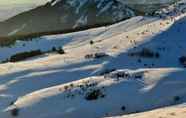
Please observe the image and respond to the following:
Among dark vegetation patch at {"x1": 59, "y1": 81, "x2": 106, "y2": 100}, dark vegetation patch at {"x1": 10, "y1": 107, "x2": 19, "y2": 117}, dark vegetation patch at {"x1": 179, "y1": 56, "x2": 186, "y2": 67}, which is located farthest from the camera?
dark vegetation patch at {"x1": 179, "y1": 56, "x2": 186, "y2": 67}

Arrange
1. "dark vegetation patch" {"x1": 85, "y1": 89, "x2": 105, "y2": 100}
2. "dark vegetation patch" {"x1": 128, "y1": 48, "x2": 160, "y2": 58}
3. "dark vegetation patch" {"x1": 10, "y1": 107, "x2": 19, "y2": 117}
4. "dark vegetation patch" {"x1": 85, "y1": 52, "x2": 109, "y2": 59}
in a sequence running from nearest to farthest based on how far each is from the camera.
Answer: "dark vegetation patch" {"x1": 10, "y1": 107, "x2": 19, "y2": 117} < "dark vegetation patch" {"x1": 85, "y1": 89, "x2": 105, "y2": 100} < "dark vegetation patch" {"x1": 128, "y1": 48, "x2": 160, "y2": 58} < "dark vegetation patch" {"x1": 85, "y1": 52, "x2": 109, "y2": 59}

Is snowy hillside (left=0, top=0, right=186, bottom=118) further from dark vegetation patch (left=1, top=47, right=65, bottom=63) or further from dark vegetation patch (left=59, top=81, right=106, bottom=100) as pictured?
dark vegetation patch (left=1, top=47, right=65, bottom=63)

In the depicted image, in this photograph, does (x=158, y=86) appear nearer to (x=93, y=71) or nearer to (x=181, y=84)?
(x=181, y=84)

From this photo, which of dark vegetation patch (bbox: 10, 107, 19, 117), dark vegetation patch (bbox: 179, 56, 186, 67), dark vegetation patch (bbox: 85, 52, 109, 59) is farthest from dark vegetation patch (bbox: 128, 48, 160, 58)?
dark vegetation patch (bbox: 10, 107, 19, 117)

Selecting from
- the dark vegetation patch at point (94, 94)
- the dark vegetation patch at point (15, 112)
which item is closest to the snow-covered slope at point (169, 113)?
the dark vegetation patch at point (94, 94)

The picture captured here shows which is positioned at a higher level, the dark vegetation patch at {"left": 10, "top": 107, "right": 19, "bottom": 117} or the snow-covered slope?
the snow-covered slope

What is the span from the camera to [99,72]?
51.9 m

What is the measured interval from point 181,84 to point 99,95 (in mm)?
5605

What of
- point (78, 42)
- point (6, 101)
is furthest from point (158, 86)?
point (78, 42)

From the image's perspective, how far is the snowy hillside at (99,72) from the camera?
41.9m

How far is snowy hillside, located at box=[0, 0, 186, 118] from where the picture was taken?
4191 cm

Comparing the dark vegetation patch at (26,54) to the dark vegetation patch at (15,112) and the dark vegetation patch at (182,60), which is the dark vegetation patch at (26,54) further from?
the dark vegetation patch at (15,112)

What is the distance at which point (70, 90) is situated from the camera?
44.5 m

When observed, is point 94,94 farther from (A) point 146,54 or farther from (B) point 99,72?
(A) point 146,54
